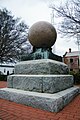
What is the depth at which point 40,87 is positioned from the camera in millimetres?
5117

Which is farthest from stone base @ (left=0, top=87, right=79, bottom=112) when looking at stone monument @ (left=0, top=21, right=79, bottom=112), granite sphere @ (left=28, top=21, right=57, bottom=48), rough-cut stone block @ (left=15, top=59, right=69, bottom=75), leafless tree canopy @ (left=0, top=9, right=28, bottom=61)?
leafless tree canopy @ (left=0, top=9, right=28, bottom=61)

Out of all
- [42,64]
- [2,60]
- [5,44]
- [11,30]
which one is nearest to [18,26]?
[11,30]

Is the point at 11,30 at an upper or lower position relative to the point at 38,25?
upper

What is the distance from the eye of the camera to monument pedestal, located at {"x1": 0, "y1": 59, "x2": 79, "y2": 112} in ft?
14.5

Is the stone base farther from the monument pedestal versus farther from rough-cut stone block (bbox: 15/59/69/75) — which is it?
rough-cut stone block (bbox: 15/59/69/75)

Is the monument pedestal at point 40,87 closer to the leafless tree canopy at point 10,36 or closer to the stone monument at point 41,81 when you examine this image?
the stone monument at point 41,81

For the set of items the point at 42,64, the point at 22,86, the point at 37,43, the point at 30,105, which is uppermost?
the point at 37,43

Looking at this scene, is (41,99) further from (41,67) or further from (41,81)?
(41,67)

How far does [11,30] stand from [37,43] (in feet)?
56.7

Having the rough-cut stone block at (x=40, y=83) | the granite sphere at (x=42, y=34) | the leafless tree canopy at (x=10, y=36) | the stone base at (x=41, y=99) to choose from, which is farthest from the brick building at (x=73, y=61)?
the stone base at (x=41, y=99)

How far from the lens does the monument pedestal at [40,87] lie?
4.41m

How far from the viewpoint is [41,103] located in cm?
444

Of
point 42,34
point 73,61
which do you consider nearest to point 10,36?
point 42,34

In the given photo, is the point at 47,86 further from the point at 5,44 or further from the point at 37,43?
the point at 5,44
